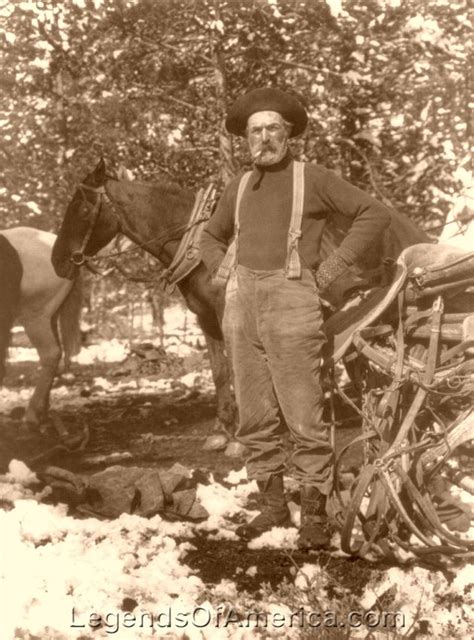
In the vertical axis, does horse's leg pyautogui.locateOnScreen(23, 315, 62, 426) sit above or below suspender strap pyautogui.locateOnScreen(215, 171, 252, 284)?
below

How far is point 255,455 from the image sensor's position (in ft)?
14.0

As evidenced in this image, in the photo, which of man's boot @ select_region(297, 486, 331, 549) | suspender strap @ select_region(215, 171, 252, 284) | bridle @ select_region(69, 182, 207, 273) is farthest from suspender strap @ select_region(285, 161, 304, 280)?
bridle @ select_region(69, 182, 207, 273)

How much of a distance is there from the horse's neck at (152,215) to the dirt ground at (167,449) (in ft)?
5.07

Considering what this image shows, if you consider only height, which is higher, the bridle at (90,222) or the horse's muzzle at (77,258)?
the bridle at (90,222)

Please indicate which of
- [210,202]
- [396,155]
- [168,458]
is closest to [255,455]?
[168,458]

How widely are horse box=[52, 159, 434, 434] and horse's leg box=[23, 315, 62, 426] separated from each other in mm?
1160

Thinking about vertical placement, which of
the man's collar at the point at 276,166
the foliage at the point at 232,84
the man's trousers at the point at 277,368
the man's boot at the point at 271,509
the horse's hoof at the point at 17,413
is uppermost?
the foliage at the point at 232,84

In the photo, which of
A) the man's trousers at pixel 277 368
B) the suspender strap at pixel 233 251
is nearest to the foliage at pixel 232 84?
the suspender strap at pixel 233 251

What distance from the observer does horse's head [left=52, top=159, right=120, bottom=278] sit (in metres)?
6.34

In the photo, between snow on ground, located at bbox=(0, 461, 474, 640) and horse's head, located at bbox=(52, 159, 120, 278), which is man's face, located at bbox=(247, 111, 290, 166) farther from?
horse's head, located at bbox=(52, 159, 120, 278)

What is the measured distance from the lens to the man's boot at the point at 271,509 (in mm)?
4215

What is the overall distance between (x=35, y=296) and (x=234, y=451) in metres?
2.68

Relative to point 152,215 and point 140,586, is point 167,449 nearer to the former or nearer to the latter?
point 152,215

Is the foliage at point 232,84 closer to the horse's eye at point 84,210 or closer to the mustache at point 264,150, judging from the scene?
the horse's eye at point 84,210
